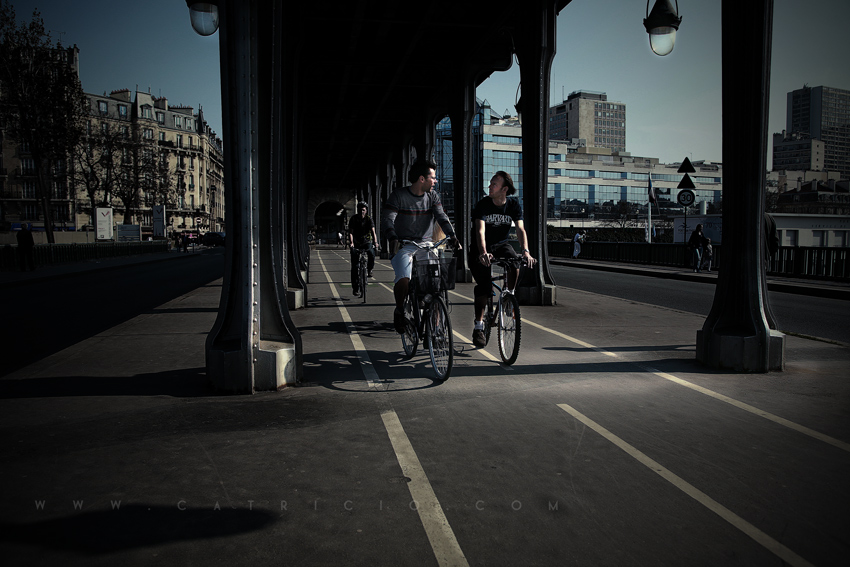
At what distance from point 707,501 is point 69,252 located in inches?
1376

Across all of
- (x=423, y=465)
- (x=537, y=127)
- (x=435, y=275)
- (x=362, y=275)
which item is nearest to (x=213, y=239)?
(x=362, y=275)

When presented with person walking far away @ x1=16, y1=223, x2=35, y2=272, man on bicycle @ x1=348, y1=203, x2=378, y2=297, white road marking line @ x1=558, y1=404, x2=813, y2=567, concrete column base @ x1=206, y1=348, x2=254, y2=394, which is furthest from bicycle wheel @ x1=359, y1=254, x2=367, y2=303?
person walking far away @ x1=16, y1=223, x2=35, y2=272

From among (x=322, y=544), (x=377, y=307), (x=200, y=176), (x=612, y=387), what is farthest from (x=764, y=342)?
(x=200, y=176)

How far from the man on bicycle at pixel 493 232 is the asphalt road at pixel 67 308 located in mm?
4937

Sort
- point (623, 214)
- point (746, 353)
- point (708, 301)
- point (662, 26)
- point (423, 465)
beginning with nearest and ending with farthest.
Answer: point (423, 465) → point (746, 353) → point (662, 26) → point (708, 301) → point (623, 214)

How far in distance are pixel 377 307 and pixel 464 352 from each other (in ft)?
16.7

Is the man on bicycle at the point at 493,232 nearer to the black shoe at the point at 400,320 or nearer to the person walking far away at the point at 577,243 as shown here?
the black shoe at the point at 400,320

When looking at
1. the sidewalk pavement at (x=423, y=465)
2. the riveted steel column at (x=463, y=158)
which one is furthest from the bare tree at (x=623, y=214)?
the sidewalk pavement at (x=423, y=465)

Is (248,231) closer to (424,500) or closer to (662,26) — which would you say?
(424,500)

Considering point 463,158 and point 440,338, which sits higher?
point 463,158

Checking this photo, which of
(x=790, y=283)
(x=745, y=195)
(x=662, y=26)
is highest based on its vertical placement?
(x=662, y=26)

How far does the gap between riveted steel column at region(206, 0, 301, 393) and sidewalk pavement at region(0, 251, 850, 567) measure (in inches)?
10.7

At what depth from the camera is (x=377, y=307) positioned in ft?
40.3

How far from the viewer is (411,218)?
22.1 feet
